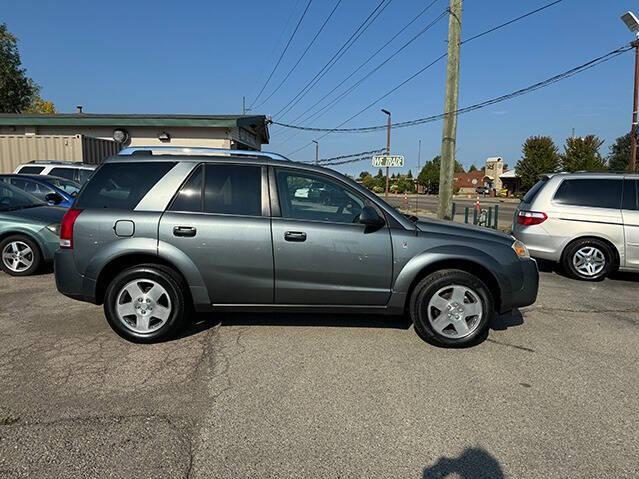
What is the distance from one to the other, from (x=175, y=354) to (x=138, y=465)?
1.51 meters

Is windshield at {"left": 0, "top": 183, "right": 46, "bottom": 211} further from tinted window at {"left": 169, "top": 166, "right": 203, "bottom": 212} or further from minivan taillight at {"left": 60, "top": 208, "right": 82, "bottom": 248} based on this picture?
tinted window at {"left": 169, "top": 166, "right": 203, "bottom": 212}

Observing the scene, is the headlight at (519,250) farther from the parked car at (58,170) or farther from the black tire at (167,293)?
the parked car at (58,170)

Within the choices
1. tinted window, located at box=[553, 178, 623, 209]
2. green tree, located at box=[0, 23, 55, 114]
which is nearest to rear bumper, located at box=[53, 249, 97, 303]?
tinted window, located at box=[553, 178, 623, 209]

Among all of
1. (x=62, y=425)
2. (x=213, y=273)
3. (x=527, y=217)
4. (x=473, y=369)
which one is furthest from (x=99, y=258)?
(x=527, y=217)

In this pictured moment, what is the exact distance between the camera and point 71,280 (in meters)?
4.02

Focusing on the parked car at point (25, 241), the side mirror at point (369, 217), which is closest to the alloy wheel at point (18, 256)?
the parked car at point (25, 241)

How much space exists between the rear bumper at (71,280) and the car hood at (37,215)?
3.16 metres

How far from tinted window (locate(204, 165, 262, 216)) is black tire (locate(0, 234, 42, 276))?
417 cm

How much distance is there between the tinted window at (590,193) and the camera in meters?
6.95

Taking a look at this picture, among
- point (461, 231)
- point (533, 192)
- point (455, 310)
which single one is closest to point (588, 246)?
point (533, 192)

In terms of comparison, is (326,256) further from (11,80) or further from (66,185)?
(11,80)

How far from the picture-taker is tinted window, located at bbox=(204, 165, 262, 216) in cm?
403

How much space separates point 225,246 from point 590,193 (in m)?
6.23

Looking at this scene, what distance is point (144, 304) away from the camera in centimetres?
398
